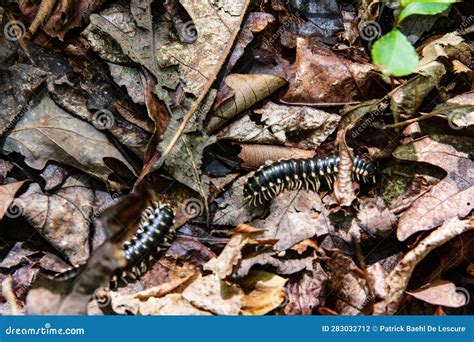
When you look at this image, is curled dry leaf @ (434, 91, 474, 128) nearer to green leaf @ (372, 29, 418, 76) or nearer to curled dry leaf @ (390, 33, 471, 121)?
curled dry leaf @ (390, 33, 471, 121)

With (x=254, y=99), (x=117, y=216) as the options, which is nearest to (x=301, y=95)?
(x=254, y=99)

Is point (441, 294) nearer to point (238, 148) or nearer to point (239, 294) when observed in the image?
point (239, 294)

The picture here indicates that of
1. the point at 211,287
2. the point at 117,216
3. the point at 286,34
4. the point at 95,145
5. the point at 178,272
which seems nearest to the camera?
the point at 117,216

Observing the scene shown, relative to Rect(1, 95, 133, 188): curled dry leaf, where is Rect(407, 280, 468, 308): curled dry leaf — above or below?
below

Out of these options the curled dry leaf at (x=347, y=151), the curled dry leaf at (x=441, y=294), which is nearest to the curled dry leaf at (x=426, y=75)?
the curled dry leaf at (x=347, y=151)

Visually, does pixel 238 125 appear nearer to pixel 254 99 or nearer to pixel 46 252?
pixel 254 99

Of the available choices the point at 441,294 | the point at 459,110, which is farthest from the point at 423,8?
the point at 441,294

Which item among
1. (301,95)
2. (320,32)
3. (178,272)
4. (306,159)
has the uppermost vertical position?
(320,32)

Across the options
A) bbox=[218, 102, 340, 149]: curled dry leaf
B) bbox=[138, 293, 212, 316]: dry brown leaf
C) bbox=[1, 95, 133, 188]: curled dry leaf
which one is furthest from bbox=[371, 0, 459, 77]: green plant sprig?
bbox=[1, 95, 133, 188]: curled dry leaf
